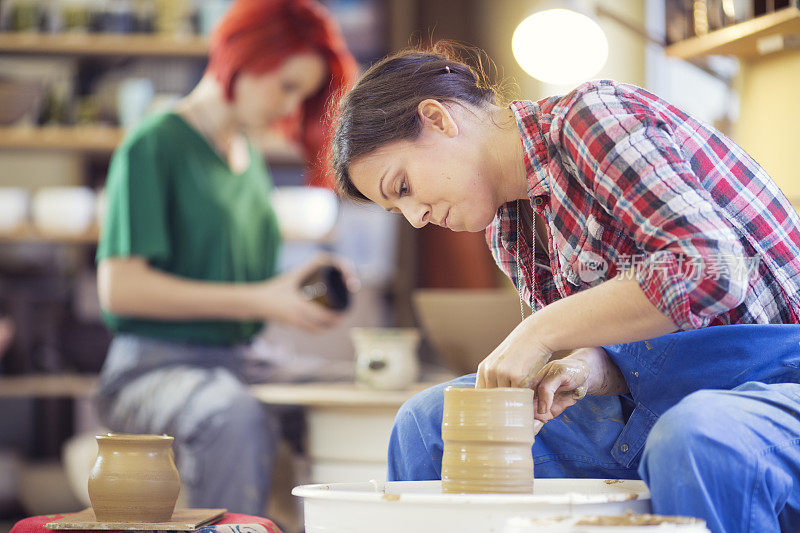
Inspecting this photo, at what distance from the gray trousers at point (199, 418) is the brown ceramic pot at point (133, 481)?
2.57ft

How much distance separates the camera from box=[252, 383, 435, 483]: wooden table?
85.5 inches

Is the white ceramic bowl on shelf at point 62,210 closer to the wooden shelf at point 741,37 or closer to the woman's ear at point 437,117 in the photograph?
the wooden shelf at point 741,37

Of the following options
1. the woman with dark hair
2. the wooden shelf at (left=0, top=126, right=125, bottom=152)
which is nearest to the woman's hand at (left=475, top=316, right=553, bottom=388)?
the woman with dark hair

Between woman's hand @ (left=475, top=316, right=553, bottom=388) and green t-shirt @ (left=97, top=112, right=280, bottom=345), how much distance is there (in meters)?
1.35

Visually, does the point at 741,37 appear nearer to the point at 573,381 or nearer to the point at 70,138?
the point at 573,381

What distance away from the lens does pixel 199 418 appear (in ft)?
7.06

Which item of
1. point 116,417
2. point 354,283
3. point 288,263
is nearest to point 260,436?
point 116,417

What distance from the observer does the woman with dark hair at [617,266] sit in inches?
42.9

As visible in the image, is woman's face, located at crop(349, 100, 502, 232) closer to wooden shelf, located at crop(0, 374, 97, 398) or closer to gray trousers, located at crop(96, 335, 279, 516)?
gray trousers, located at crop(96, 335, 279, 516)

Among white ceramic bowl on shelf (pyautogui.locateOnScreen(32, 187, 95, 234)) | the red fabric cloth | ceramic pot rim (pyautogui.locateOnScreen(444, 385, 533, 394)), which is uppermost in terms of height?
white ceramic bowl on shelf (pyautogui.locateOnScreen(32, 187, 95, 234))

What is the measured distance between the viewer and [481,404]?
115cm

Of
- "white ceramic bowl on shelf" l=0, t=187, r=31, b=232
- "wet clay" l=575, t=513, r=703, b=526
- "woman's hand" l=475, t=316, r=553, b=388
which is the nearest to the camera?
"wet clay" l=575, t=513, r=703, b=526

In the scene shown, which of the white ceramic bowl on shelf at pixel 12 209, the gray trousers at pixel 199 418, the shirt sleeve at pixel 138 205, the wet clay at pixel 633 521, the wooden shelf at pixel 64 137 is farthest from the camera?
the wooden shelf at pixel 64 137

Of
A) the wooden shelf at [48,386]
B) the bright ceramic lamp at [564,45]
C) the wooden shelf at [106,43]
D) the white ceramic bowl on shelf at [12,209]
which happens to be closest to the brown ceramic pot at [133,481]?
the bright ceramic lamp at [564,45]
